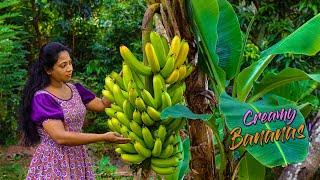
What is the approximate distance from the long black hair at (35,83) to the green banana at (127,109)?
1.39 feet

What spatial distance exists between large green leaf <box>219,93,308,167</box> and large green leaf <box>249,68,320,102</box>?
0.16 m

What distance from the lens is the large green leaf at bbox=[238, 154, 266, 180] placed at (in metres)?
2.21

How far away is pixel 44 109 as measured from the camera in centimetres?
199

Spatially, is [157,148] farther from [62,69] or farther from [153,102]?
[62,69]

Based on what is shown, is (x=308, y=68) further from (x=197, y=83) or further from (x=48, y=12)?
(x=48, y=12)

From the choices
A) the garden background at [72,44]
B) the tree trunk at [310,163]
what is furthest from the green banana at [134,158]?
the garden background at [72,44]

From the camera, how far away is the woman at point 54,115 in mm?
1989

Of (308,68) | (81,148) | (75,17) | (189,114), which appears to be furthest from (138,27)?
(189,114)

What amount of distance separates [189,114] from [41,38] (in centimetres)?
456

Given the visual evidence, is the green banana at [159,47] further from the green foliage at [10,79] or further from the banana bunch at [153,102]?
the green foliage at [10,79]

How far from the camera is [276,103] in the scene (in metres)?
2.00

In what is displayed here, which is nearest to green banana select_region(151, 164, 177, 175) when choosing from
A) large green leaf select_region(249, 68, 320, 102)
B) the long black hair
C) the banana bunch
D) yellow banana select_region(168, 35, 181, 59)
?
the banana bunch

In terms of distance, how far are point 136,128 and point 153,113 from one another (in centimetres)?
7

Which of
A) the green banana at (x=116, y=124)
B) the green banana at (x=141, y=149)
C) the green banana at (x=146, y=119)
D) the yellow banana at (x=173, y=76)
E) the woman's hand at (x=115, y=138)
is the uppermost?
the yellow banana at (x=173, y=76)
